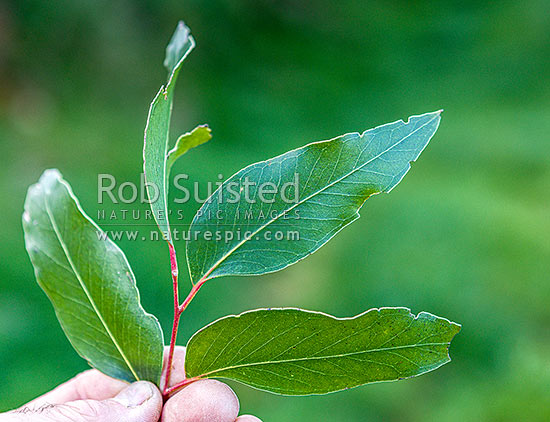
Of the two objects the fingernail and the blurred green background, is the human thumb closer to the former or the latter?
the fingernail

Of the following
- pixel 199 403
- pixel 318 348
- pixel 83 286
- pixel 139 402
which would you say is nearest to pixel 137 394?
pixel 139 402

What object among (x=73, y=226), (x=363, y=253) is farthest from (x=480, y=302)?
(x=73, y=226)

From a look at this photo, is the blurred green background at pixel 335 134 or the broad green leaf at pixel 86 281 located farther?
the blurred green background at pixel 335 134

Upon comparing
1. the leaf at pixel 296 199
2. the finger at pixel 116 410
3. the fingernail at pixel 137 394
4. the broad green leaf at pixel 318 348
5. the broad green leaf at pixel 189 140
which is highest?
the broad green leaf at pixel 189 140

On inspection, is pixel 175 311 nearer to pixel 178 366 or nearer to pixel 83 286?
pixel 83 286

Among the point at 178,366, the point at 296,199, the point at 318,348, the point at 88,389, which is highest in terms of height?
the point at 296,199

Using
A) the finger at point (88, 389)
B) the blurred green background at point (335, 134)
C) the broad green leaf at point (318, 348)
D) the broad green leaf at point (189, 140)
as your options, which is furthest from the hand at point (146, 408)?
the blurred green background at point (335, 134)

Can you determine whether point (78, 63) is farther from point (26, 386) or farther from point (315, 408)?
point (315, 408)

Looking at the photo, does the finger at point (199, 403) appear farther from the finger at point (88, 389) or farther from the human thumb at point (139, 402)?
the finger at point (88, 389)
